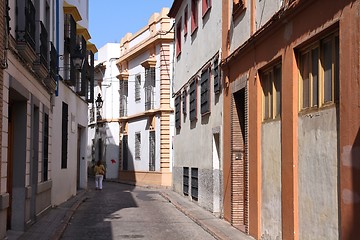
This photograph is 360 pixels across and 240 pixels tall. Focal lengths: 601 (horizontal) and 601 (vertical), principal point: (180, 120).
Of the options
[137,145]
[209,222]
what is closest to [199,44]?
[209,222]

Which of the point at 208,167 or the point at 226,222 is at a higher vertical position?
the point at 208,167

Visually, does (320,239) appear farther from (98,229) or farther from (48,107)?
(48,107)

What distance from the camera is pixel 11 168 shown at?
11.9 metres

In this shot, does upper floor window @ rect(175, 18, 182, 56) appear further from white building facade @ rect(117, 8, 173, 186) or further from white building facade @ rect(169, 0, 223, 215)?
white building facade @ rect(117, 8, 173, 186)

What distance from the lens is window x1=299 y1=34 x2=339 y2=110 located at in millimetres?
7588

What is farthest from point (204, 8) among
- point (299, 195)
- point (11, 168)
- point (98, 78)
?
point (98, 78)

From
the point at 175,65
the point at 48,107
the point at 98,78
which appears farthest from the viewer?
the point at 98,78

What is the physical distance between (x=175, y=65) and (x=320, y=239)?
17.9m

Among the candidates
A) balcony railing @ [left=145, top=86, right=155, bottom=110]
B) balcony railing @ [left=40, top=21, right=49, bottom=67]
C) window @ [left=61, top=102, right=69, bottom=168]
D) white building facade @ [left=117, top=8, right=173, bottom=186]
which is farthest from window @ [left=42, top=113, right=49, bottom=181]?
balcony railing @ [left=145, top=86, right=155, bottom=110]

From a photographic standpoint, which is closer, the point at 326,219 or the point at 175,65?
the point at 326,219

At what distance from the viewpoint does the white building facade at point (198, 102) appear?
15547 mm

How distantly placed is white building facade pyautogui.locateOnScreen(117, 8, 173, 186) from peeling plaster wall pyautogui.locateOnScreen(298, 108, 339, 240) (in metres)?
21.3

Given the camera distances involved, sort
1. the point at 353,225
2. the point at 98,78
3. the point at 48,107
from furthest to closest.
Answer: the point at 98,78 < the point at 48,107 < the point at 353,225

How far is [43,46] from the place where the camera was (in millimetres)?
13703
